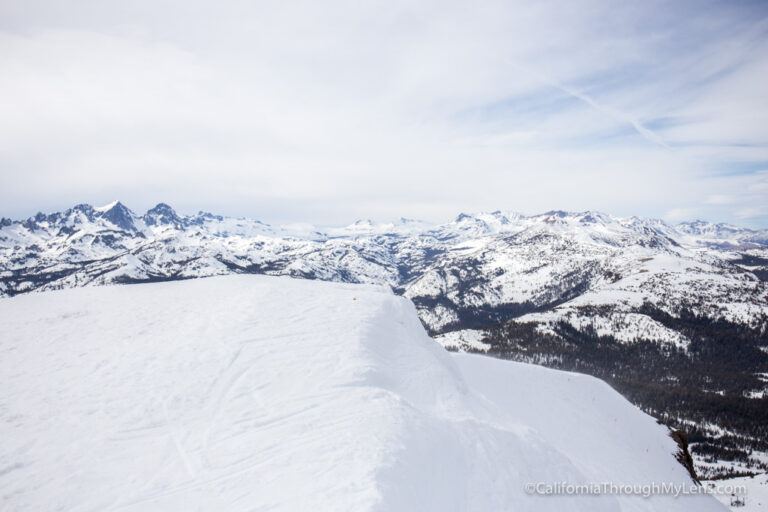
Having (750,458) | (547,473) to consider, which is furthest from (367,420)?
(750,458)

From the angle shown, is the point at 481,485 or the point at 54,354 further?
the point at 54,354

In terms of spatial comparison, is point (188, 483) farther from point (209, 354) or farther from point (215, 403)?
point (209, 354)

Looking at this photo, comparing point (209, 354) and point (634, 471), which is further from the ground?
point (209, 354)

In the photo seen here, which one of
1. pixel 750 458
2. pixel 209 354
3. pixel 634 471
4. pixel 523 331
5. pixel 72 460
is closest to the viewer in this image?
pixel 72 460

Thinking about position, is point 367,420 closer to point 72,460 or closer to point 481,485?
point 481,485

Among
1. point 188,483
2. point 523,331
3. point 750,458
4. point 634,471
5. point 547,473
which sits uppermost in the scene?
point 188,483

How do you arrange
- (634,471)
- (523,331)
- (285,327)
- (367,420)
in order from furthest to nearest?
(523,331) < (634,471) < (285,327) < (367,420)

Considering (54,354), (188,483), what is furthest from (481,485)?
(54,354)
